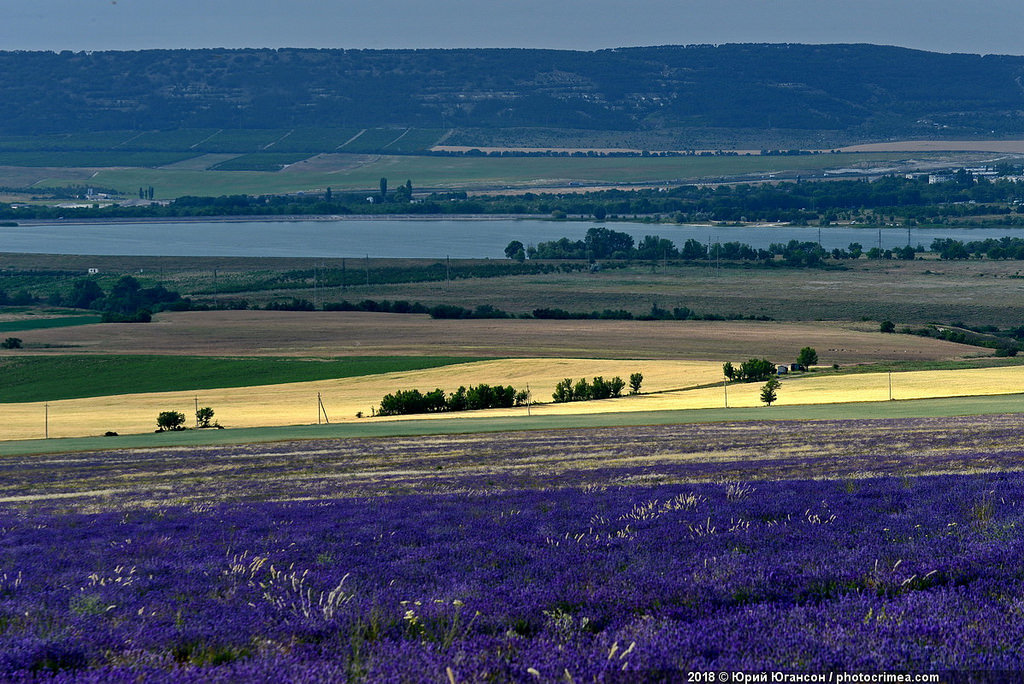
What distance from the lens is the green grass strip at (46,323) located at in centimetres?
11169

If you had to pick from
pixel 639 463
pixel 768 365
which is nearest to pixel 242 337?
pixel 768 365

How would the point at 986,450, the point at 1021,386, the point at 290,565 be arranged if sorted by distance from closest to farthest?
the point at 290,565 → the point at 986,450 → the point at 1021,386

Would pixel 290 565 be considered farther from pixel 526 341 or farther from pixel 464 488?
pixel 526 341

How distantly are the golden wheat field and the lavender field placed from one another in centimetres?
3422

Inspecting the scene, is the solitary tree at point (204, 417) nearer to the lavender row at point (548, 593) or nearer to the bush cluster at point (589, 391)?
the bush cluster at point (589, 391)

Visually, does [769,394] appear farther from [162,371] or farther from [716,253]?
[716,253]

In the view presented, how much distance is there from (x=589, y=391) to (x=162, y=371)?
36103 mm

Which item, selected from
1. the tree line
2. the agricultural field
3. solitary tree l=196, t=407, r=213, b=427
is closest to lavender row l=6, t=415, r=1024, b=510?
solitary tree l=196, t=407, r=213, b=427

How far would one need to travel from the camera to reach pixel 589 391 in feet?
209

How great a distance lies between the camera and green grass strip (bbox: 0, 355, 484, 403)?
246 feet

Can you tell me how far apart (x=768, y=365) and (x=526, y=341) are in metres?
29.3

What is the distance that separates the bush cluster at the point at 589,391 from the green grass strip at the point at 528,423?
14.8 m

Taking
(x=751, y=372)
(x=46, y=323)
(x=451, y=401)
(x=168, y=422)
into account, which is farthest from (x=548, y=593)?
(x=46, y=323)

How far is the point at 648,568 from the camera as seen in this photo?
10.1 meters
